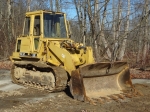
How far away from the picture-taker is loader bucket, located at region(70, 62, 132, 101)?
7680 mm

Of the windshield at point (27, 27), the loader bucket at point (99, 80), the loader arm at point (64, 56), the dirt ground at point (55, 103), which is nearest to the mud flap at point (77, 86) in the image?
the loader bucket at point (99, 80)

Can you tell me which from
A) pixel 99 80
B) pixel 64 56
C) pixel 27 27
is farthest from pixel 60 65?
pixel 27 27

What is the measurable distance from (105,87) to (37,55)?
266 centimetres

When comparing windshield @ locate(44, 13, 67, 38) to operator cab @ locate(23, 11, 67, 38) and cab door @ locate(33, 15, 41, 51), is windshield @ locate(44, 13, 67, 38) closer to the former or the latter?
operator cab @ locate(23, 11, 67, 38)

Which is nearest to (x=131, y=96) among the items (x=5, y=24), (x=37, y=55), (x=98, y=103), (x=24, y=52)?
(x=98, y=103)

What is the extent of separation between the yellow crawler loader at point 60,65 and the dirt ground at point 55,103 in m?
0.36

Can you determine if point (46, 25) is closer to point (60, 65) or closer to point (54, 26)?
point (54, 26)

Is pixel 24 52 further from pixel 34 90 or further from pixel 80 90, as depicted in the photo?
pixel 80 90

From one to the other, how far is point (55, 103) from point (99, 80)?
183 cm

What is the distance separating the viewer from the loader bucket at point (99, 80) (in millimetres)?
7680

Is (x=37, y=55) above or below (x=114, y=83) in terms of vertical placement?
above

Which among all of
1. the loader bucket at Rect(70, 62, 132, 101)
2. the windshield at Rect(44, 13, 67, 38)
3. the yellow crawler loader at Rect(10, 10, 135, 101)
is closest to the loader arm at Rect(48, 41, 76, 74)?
the yellow crawler loader at Rect(10, 10, 135, 101)

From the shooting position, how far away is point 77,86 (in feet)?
25.2

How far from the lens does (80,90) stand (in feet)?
25.1
